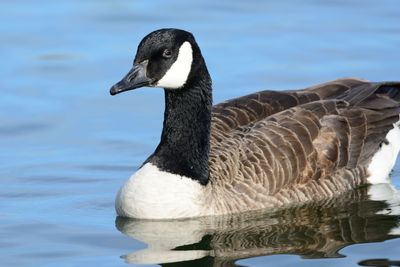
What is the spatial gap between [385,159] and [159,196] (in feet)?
10.0

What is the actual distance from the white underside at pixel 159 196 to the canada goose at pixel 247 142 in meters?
0.01

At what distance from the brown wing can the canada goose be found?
0.01 metres

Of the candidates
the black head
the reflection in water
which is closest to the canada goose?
the black head

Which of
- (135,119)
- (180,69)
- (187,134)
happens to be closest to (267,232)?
(187,134)

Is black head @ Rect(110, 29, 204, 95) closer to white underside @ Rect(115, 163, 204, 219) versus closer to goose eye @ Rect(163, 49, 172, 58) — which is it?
goose eye @ Rect(163, 49, 172, 58)

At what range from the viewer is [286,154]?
44.4ft

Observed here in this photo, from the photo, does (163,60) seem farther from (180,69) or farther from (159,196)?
(159,196)

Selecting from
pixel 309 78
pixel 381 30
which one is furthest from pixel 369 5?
pixel 309 78

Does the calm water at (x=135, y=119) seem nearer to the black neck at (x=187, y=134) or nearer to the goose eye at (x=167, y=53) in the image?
the black neck at (x=187, y=134)

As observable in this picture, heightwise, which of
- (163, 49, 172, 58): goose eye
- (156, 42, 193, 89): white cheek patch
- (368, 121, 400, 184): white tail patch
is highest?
(163, 49, 172, 58): goose eye

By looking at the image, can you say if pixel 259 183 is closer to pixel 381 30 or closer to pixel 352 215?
pixel 352 215

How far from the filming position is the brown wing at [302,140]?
44.0 feet

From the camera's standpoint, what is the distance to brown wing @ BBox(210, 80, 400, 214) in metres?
13.4

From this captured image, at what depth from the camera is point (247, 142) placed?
13.5 meters
